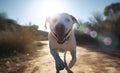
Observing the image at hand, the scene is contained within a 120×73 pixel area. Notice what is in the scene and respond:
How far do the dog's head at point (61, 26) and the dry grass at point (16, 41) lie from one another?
7.45 metres

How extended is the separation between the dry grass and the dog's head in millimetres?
7447

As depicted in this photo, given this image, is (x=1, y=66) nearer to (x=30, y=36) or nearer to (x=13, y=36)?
(x=13, y=36)

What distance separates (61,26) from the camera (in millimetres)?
4906

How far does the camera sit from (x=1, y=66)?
8695 mm

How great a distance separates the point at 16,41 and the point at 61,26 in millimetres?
8653

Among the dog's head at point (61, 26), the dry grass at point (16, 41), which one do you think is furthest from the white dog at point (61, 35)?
the dry grass at point (16, 41)

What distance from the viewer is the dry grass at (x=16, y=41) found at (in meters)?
12.5

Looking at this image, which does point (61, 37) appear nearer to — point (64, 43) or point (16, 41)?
point (64, 43)

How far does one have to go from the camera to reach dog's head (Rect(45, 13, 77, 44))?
4.96 metres

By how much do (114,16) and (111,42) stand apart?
2321 mm

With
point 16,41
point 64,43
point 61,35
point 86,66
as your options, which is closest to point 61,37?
point 61,35

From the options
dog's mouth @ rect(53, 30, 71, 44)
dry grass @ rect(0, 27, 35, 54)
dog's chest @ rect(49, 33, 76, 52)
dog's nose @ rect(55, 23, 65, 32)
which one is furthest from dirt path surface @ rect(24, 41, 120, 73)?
dry grass @ rect(0, 27, 35, 54)

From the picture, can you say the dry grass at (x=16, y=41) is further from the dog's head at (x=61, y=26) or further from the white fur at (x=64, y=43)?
the dog's head at (x=61, y=26)

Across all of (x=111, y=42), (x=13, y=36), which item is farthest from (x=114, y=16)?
(x=13, y=36)
